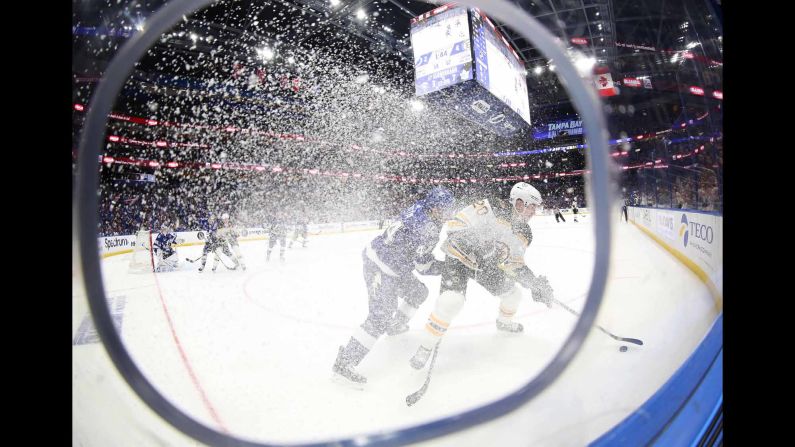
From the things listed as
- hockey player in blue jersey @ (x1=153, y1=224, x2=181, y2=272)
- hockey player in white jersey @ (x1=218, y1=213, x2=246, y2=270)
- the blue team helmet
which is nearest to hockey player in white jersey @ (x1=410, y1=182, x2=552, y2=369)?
the blue team helmet

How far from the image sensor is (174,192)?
45.4 feet

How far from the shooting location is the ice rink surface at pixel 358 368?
47.0 inches

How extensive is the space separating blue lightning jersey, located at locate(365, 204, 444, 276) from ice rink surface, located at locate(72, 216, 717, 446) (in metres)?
0.57

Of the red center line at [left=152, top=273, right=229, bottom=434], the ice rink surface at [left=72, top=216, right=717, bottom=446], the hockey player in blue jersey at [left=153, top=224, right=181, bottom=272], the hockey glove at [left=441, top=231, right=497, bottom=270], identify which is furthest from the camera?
the hockey player in blue jersey at [left=153, top=224, right=181, bottom=272]

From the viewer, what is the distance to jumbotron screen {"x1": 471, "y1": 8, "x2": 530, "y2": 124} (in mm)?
4098

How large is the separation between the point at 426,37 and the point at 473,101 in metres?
1.03

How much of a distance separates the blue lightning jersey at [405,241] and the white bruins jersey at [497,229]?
192 millimetres

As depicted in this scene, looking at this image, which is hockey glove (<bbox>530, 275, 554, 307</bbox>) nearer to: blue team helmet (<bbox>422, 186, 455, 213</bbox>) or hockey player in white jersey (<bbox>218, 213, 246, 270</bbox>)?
blue team helmet (<bbox>422, 186, 455, 213</bbox>)

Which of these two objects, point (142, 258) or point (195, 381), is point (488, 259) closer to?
point (195, 381)

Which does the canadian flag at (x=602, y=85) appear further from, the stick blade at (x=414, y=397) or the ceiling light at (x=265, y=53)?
the ceiling light at (x=265, y=53)

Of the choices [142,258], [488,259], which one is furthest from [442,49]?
[142,258]

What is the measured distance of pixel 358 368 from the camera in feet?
6.10

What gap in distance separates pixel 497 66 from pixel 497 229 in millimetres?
3363
